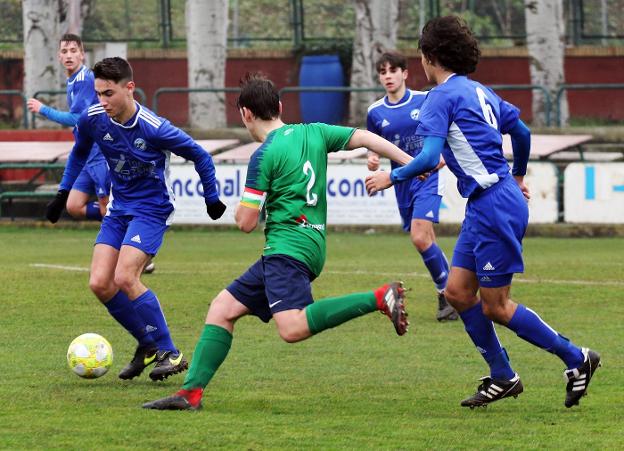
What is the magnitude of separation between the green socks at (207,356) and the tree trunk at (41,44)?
18608mm

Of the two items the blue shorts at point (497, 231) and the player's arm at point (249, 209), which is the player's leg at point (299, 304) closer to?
the player's arm at point (249, 209)

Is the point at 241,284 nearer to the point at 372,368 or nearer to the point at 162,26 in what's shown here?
the point at 372,368

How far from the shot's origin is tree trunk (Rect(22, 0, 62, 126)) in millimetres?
25625

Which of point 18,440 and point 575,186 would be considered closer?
point 18,440

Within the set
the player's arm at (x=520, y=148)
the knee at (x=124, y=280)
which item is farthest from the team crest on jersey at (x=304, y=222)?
the knee at (x=124, y=280)

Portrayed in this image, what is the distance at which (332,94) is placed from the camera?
2797cm

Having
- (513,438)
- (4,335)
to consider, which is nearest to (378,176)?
(513,438)

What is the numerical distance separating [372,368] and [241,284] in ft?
6.04

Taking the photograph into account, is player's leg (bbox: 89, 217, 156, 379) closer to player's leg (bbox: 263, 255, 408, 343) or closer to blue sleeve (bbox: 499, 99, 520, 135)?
player's leg (bbox: 263, 255, 408, 343)

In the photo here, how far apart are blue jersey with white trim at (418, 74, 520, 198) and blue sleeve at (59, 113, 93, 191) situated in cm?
243

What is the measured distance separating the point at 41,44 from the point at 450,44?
62.6 feet

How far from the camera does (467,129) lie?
750cm

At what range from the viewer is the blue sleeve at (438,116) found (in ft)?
24.4

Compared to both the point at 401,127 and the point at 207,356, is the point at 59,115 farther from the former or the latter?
the point at 207,356
